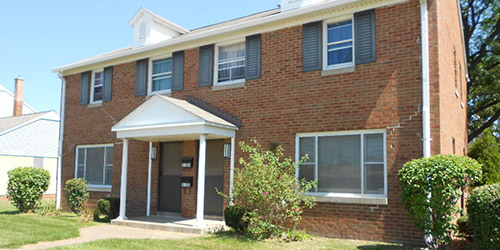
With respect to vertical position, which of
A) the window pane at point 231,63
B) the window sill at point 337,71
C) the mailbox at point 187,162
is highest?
the window pane at point 231,63

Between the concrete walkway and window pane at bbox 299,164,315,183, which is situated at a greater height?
window pane at bbox 299,164,315,183

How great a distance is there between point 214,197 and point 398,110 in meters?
5.85

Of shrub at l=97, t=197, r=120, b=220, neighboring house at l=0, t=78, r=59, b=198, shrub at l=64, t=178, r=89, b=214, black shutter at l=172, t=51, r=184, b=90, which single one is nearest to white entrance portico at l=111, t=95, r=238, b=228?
shrub at l=97, t=197, r=120, b=220

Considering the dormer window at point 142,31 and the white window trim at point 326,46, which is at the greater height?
the dormer window at point 142,31

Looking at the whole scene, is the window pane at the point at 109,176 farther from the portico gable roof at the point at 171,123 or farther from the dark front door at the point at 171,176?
the portico gable roof at the point at 171,123

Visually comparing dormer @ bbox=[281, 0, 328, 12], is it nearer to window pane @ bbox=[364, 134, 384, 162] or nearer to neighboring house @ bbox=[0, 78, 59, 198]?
window pane @ bbox=[364, 134, 384, 162]

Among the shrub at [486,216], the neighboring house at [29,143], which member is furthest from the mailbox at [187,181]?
the neighboring house at [29,143]

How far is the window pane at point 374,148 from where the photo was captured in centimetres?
987

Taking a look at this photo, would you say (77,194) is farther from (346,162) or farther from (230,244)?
(346,162)

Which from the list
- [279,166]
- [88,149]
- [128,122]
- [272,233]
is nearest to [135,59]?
[128,122]

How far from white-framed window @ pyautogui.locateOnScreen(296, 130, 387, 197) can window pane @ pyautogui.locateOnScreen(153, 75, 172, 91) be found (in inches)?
208

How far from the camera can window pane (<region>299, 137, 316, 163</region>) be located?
10.8 m

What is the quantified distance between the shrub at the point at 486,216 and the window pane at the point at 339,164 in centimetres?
279

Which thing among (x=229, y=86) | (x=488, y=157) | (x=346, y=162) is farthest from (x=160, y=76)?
Answer: (x=488, y=157)
